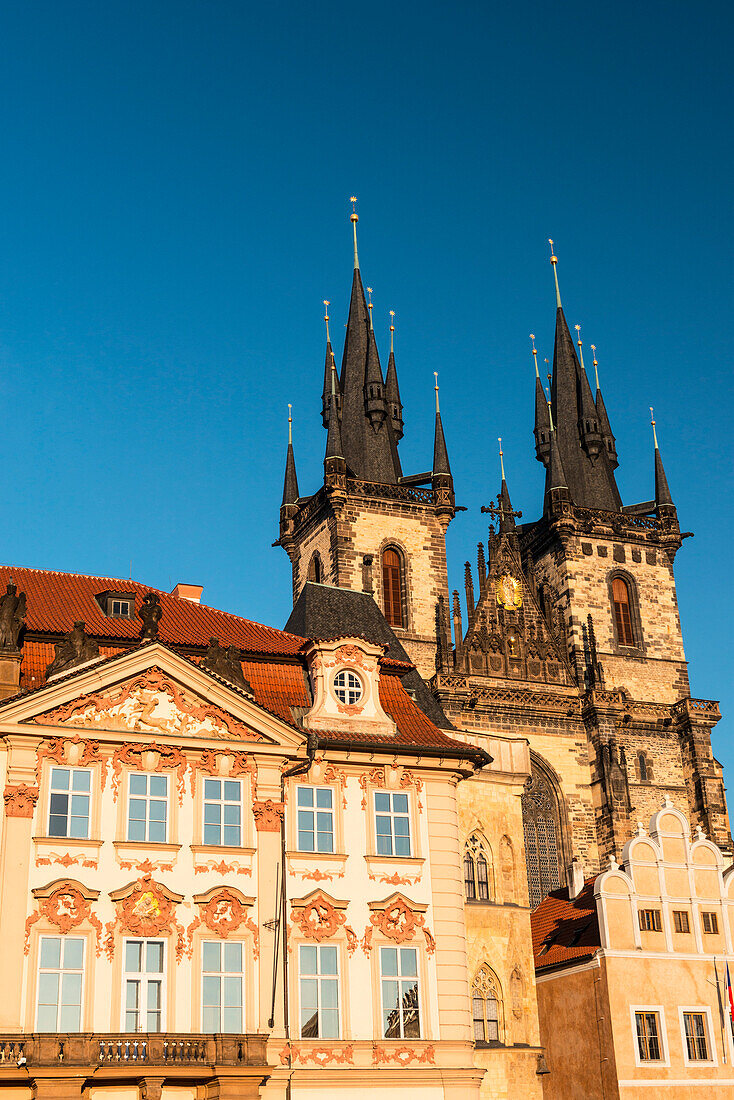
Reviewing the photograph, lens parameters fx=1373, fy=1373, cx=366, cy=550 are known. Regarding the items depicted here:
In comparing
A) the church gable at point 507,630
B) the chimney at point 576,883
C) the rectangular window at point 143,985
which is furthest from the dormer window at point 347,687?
the church gable at point 507,630

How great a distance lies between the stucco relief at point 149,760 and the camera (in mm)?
24891

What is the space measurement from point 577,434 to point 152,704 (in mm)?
48756

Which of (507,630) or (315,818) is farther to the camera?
(507,630)

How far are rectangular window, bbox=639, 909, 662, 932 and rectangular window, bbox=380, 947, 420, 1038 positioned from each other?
8.11m

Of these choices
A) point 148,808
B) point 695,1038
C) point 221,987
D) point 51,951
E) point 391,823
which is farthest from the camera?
point 695,1038

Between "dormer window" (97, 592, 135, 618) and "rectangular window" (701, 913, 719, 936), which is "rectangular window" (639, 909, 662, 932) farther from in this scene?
"dormer window" (97, 592, 135, 618)

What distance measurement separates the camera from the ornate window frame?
207 ft

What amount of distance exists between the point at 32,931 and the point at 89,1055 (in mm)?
2365

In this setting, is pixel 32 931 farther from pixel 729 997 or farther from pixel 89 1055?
pixel 729 997

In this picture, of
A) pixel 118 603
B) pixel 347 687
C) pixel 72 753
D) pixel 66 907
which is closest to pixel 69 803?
pixel 72 753

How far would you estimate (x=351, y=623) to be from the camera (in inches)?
1281

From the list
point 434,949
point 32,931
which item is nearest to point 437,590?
point 434,949

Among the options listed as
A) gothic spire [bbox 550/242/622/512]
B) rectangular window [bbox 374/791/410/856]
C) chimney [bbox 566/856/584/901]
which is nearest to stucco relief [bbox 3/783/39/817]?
rectangular window [bbox 374/791/410/856]

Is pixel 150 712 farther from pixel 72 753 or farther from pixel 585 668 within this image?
pixel 585 668
